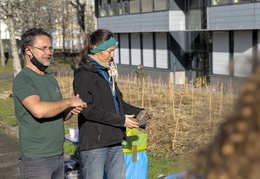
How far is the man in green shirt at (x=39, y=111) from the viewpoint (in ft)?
10.4

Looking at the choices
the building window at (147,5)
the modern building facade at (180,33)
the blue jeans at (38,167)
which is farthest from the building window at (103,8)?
the blue jeans at (38,167)

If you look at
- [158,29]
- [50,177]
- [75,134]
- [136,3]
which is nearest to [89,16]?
[136,3]

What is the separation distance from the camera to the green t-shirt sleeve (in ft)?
10.5

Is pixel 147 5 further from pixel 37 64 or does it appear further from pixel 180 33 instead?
pixel 37 64

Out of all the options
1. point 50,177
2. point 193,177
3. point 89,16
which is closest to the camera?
point 193,177

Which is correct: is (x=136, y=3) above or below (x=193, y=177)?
above

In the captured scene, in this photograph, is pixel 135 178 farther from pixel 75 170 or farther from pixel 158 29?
pixel 158 29

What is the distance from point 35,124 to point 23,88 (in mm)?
290

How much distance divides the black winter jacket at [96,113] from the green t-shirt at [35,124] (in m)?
0.30

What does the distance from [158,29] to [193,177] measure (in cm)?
2332

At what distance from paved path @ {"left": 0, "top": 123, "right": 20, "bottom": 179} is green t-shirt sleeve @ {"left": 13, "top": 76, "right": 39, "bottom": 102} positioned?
3442 millimetres

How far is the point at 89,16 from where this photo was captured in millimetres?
38188

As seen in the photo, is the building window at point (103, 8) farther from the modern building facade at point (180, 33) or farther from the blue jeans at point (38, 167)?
the blue jeans at point (38, 167)

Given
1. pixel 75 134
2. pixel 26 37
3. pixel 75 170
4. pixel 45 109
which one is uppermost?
pixel 26 37
